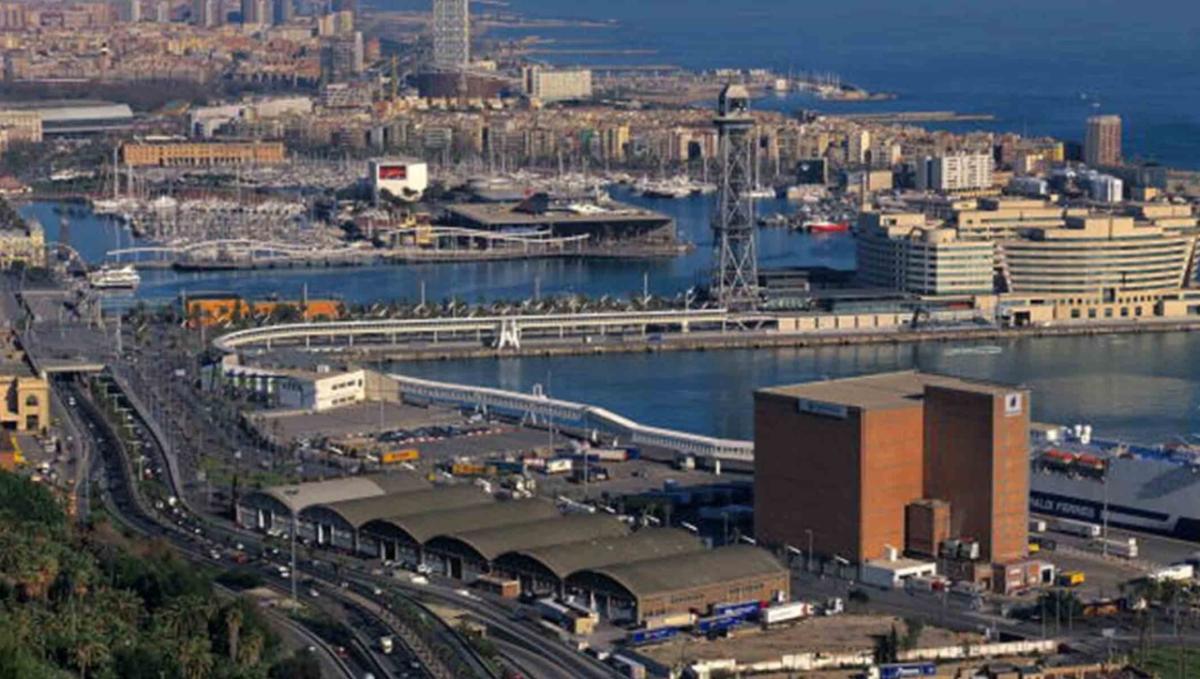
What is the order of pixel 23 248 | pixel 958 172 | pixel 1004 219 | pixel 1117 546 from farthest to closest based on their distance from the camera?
pixel 958 172
pixel 23 248
pixel 1004 219
pixel 1117 546

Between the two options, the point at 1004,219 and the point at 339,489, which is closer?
the point at 339,489

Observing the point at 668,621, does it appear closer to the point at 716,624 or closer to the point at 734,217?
the point at 716,624

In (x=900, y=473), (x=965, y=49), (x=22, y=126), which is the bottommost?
(x=900, y=473)

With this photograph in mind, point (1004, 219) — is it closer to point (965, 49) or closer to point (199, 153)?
point (199, 153)

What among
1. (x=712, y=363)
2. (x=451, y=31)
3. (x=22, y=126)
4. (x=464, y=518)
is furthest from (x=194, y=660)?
(x=451, y=31)

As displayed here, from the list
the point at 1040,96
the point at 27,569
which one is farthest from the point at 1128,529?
the point at 1040,96

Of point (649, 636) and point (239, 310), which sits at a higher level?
point (239, 310)

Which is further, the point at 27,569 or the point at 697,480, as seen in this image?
the point at 697,480

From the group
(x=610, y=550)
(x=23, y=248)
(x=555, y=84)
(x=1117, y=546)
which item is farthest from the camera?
(x=555, y=84)

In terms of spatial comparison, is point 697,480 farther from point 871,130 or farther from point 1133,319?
point 871,130
